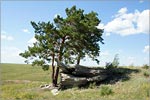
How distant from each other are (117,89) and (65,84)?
7.29 m

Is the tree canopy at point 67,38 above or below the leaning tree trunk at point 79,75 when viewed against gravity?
above

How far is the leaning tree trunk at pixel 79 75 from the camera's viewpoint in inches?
1292

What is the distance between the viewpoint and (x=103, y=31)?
36312 mm

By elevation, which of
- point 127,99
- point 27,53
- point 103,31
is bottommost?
point 127,99

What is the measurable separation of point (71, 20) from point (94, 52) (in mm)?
4986

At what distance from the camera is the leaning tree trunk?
3281cm

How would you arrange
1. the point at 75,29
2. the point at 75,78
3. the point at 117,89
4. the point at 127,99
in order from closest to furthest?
the point at 127,99 < the point at 117,89 < the point at 75,78 < the point at 75,29

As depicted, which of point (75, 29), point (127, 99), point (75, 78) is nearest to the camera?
point (127, 99)

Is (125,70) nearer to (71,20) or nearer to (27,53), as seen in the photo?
(71,20)

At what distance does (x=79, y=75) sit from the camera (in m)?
34.1

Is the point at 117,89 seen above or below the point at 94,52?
below

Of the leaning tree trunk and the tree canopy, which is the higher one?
the tree canopy

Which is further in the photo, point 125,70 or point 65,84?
point 125,70

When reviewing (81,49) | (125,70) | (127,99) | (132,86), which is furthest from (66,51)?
(127,99)
